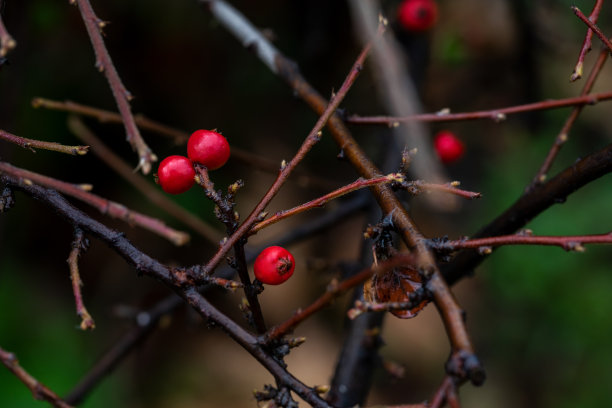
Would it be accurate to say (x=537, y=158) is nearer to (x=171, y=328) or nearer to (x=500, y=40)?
(x=500, y=40)

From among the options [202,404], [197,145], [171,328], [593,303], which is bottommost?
[197,145]

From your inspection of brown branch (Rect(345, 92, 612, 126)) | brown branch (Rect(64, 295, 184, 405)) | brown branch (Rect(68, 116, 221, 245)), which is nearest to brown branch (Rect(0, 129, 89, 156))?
brown branch (Rect(345, 92, 612, 126))

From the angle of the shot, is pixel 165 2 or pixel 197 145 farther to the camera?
pixel 165 2

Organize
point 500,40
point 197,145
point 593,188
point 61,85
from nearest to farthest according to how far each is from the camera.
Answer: point 197,145 < point 61,85 < point 593,188 < point 500,40

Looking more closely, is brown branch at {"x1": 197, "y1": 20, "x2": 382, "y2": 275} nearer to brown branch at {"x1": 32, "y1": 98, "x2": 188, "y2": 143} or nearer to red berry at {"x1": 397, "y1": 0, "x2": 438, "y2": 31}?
brown branch at {"x1": 32, "y1": 98, "x2": 188, "y2": 143}

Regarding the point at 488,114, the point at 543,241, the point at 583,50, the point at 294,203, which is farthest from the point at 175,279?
the point at 294,203

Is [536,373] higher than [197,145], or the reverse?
[536,373]

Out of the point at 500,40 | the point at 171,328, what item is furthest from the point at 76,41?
the point at 500,40
